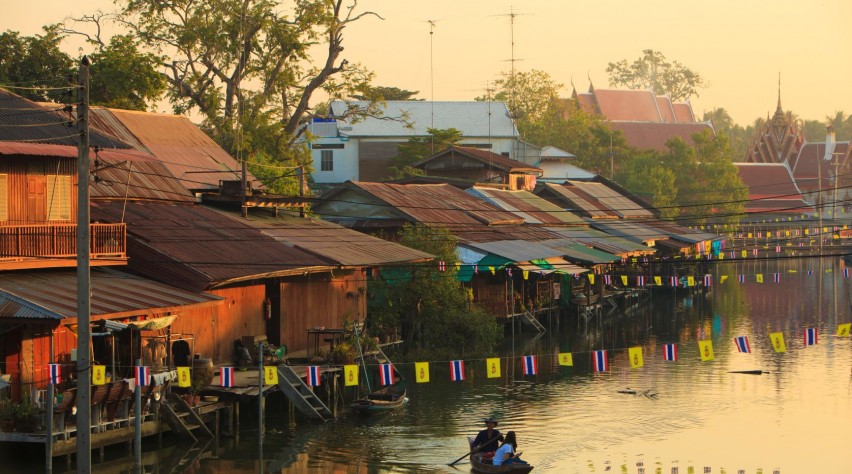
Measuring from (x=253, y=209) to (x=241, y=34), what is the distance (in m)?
17.0

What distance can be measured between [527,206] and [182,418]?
134ft

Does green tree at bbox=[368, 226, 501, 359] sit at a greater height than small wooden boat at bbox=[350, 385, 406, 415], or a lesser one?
greater

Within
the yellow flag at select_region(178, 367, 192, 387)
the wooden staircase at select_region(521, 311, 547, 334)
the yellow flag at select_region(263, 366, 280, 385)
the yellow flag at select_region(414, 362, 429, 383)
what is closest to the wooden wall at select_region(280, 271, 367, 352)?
the yellow flag at select_region(263, 366, 280, 385)

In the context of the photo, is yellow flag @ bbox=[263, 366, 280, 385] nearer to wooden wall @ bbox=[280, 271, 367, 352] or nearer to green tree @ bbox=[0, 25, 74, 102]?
wooden wall @ bbox=[280, 271, 367, 352]

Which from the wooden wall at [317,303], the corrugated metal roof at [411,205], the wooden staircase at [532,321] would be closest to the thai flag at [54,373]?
the wooden wall at [317,303]

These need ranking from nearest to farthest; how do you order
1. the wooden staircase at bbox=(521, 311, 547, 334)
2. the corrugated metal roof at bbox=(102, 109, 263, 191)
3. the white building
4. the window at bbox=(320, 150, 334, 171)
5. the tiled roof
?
the corrugated metal roof at bbox=(102, 109, 263, 191) < the wooden staircase at bbox=(521, 311, 547, 334) < the tiled roof < the white building < the window at bbox=(320, 150, 334, 171)

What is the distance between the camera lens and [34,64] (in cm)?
5209

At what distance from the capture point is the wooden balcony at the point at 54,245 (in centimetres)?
2877

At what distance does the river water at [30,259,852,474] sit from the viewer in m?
29.2

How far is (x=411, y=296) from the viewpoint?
45.2 m

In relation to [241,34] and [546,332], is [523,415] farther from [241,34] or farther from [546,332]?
[241,34]

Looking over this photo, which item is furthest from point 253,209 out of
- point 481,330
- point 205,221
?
point 481,330

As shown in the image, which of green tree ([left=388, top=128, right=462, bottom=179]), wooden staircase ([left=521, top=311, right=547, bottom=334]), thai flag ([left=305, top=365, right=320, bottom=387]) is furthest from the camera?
green tree ([left=388, top=128, right=462, bottom=179])

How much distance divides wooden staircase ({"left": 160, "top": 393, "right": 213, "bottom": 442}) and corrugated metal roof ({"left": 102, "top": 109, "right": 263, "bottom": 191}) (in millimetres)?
14993
